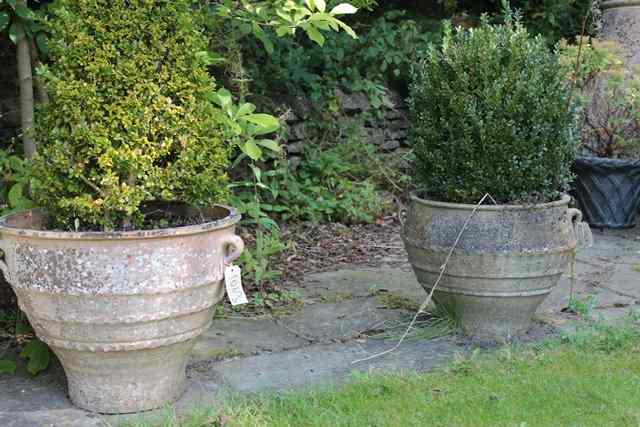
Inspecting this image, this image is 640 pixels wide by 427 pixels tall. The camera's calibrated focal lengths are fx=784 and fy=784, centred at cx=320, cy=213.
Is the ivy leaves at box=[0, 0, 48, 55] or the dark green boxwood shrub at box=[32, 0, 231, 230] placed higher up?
the ivy leaves at box=[0, 0, 48, 55]

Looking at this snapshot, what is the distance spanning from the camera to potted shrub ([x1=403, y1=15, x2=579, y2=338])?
351 centimetres

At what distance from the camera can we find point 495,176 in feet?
11.7

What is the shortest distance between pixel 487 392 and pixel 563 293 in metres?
1.64

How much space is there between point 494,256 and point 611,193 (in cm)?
329

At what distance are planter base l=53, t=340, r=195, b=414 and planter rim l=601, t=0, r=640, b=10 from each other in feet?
19.0

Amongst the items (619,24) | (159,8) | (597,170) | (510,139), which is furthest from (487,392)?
(619,24)

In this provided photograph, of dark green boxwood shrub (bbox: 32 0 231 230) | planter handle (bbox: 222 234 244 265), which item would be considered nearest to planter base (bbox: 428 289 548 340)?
planter handle (bbox: 222 234 244 265)

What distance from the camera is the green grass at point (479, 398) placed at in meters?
2.84

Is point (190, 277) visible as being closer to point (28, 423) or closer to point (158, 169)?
point (158, 169)

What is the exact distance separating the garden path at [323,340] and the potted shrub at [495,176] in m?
0.28

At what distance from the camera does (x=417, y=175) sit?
3.87 meters

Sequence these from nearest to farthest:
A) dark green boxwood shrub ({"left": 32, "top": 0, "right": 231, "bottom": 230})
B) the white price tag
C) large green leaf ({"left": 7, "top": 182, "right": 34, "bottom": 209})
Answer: dark green boxwood shrub ({"left": 32, "top": 0, "right": 231, "bottom": 230}) → the white price tag → large green leaf ({"left": 7, "top": 182, "right": 34, "bottom": 209})

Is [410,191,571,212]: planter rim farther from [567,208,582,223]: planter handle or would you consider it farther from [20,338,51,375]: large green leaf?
[20,338,51,375]: large green leaf

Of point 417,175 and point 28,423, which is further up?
point 417,175
